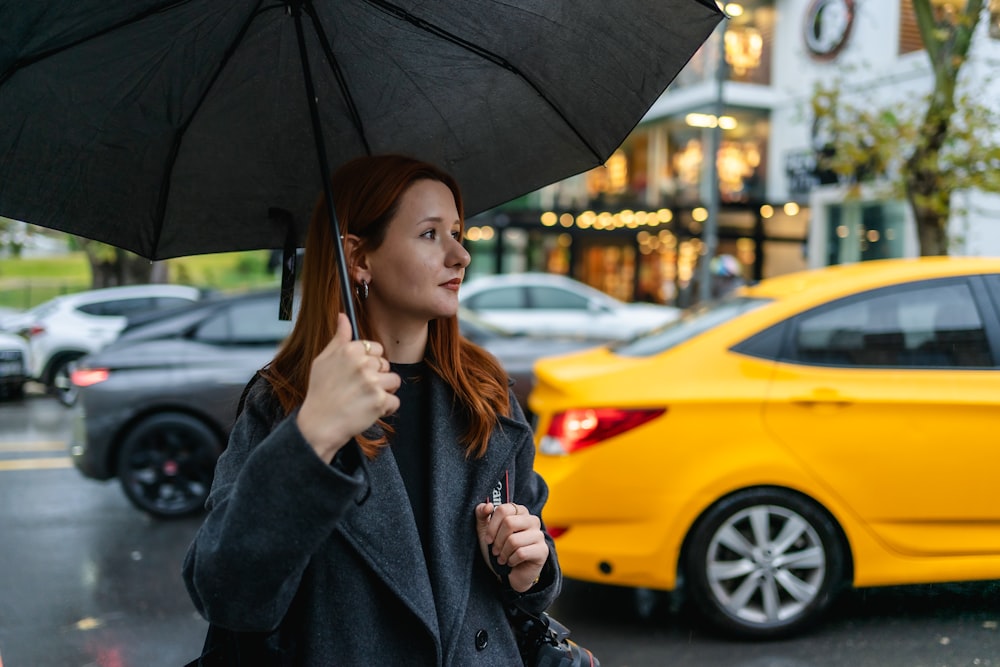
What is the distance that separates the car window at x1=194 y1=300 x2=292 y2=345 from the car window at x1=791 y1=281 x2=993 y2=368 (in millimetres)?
3977

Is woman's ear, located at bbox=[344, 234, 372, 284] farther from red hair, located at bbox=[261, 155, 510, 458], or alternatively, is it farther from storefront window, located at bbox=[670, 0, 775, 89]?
storefront window, located at bbox=[670, 0, 775, 89]

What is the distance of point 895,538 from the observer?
13.0 feet

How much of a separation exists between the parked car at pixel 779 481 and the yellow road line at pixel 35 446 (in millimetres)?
6932

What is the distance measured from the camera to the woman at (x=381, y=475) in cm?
129

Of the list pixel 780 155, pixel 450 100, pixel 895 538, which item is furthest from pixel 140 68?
pixel 780 155

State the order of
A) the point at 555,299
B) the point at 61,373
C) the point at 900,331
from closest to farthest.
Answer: the point at 900,331 < the point at 61,373 < the point at 555,299

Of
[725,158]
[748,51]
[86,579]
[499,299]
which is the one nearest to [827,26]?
[748,51]

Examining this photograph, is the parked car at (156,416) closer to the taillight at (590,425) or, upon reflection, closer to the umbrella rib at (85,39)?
the taillight at (590,425)

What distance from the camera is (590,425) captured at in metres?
4.06

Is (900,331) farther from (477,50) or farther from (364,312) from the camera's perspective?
(364,312)

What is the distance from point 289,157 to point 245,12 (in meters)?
0.33

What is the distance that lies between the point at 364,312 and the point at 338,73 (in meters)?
0.53

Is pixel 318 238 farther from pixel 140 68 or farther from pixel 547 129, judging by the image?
pixel 547 129

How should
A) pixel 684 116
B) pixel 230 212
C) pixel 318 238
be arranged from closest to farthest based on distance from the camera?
pixel 318 238 < pixel 230 212 < pixel 684 116
